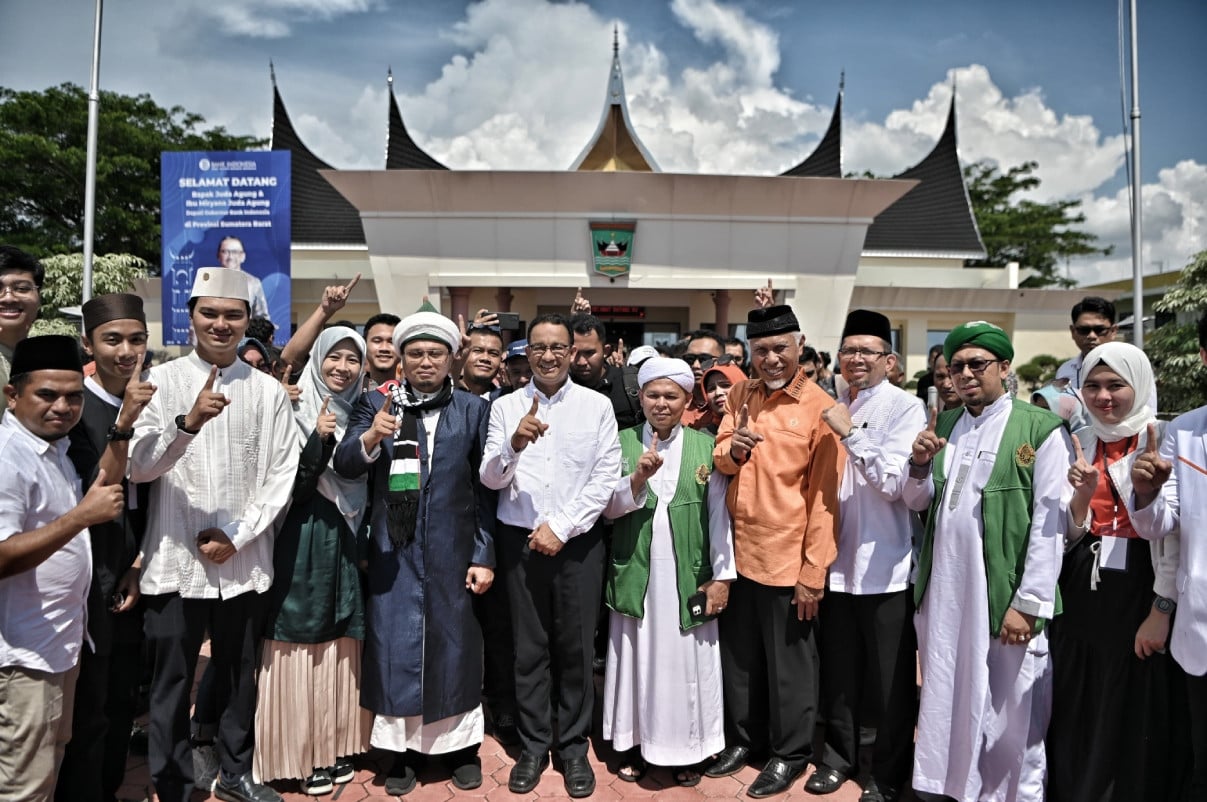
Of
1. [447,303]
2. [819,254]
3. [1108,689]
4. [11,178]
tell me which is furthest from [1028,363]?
[11,178]

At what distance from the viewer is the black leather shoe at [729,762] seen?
338cm

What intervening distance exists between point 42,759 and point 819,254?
60.1ft

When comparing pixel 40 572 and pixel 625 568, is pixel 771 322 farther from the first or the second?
pixel 40 572

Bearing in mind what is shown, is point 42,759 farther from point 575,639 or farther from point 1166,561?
point 1166,561

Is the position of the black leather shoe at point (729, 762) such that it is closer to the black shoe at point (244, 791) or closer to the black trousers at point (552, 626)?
the black trousers at point (552, 626)

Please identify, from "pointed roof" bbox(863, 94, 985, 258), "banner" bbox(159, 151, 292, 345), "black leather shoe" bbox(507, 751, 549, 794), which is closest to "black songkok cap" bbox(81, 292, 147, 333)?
"black leather shoe" bbox(507, 751, 549, 794)

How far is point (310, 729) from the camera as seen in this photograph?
10.4 ft

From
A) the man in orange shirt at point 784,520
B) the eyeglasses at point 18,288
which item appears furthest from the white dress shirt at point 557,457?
the eyeglasses at point 18,288

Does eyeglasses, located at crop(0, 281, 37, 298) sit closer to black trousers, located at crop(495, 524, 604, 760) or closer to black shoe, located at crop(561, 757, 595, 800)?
black trousers, located at crop(495, 524, 604, 760)

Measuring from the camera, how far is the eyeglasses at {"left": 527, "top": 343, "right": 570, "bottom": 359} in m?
3.33

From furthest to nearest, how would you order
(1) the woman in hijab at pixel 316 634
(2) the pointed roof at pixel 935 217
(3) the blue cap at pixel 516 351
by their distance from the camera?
1. (2) the pointed roof at pixel 935 217
2. (3) the blue cap at pixel 516 351
3. (1) the woman in hijab at pixel 316 634

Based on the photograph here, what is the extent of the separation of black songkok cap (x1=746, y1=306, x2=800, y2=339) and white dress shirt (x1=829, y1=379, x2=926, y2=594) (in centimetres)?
57

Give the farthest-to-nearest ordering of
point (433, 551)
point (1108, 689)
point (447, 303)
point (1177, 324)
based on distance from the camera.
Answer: point (447, 303) → point (1177, 324) → point (433, 551) → point (1108, 689)

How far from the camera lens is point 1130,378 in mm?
2643
